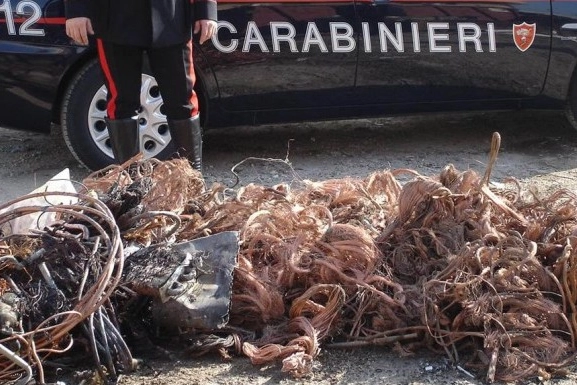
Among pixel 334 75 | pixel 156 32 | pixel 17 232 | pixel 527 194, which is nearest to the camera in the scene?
pixel 17 232

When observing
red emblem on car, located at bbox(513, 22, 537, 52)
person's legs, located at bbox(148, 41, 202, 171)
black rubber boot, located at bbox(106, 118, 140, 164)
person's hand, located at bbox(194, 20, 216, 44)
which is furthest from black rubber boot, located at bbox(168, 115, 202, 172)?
red emblem on car, located at bbox(513, 22, 537, 52)

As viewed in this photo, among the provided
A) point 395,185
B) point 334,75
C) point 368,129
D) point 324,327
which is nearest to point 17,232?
point 324,327

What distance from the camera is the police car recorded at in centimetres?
518

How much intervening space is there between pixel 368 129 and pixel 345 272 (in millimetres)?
3404

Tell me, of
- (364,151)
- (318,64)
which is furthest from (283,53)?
(364,151)

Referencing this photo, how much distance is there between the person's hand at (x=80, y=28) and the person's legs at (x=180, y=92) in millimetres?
320

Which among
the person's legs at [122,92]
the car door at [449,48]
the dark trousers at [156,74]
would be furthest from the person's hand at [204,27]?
the car door at [449,48]

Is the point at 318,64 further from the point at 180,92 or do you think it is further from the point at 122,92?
the point at 122,92

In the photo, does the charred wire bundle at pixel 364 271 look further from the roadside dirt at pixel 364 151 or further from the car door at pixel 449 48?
the car door at pixel 449 48

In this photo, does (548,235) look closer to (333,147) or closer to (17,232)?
(17,232)

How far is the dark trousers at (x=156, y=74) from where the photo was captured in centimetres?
431

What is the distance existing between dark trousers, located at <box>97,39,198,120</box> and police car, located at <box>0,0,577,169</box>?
821 millimetres

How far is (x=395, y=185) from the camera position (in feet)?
12.7

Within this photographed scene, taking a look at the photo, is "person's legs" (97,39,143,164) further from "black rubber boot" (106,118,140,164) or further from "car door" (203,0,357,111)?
"car door" (203,0,357,111)
